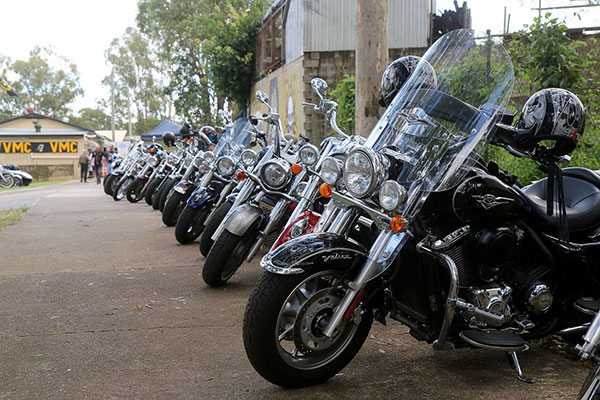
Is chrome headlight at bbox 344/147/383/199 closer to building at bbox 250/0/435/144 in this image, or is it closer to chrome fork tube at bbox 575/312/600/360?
chrome fork tube at bbox 575/312/600/360

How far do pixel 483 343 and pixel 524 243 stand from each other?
2.04ft

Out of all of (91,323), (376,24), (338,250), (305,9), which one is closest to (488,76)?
(338,250)

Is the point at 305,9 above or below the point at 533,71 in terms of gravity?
above

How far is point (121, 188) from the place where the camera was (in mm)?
14906

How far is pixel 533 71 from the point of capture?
6352 millimetres

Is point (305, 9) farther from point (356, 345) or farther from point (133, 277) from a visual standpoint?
point (356, 345)

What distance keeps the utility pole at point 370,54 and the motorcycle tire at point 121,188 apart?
9635 mm

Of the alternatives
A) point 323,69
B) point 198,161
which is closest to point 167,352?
point 198,161

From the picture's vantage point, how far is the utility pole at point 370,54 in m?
6.27

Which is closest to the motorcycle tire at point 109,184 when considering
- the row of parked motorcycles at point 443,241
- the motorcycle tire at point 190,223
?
the motorcycle tire at point 190,223

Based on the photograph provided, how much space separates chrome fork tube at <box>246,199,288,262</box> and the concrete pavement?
343 mm

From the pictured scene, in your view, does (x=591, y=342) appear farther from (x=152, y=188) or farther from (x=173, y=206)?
(x=152, y=188)

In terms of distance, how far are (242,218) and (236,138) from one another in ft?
6.10

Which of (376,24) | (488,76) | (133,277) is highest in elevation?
(376,24)
